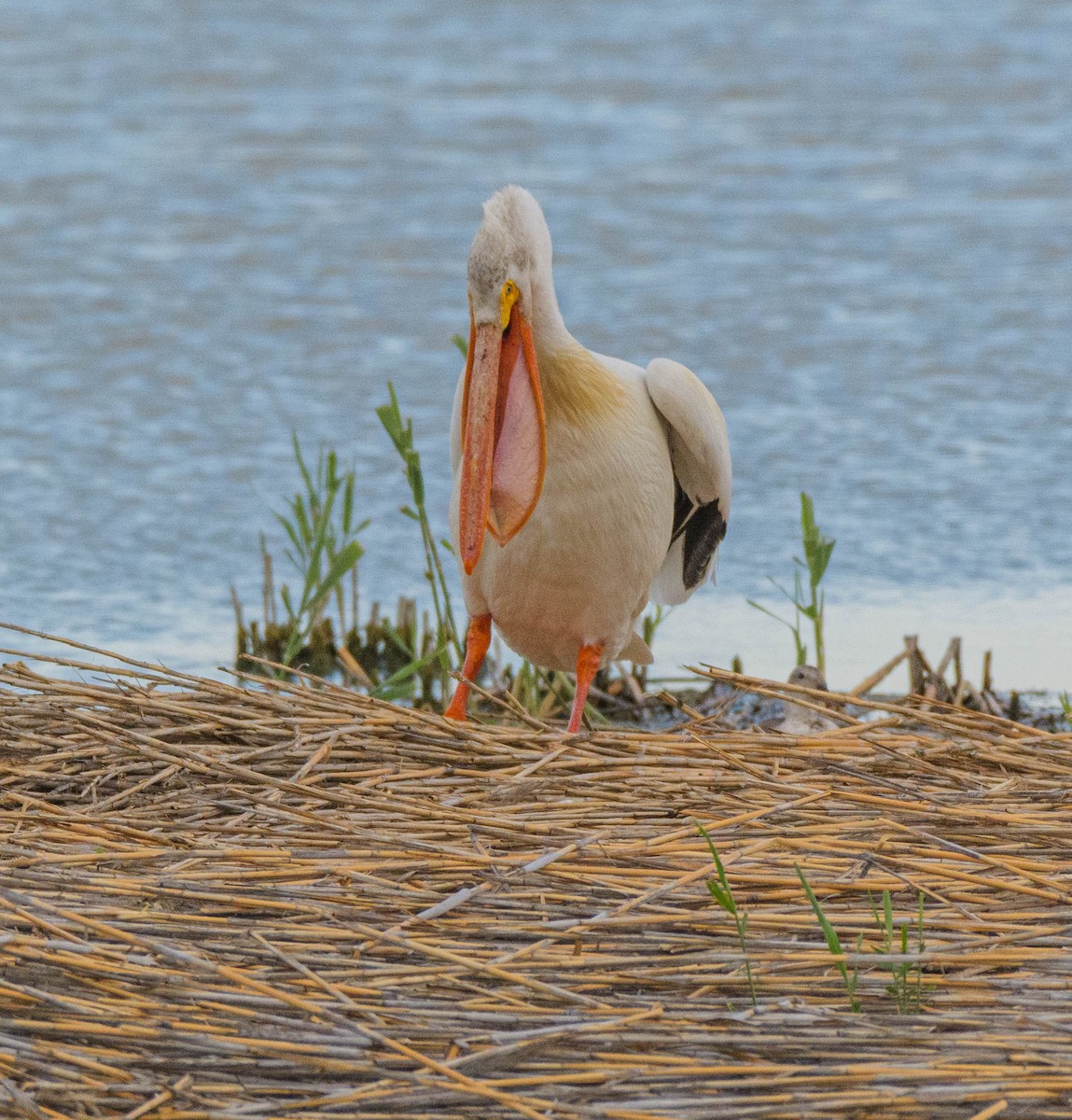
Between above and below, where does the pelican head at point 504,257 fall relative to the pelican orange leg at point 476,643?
above

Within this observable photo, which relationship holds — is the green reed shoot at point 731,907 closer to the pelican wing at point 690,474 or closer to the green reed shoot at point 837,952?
the green reed shoot at point 837,952

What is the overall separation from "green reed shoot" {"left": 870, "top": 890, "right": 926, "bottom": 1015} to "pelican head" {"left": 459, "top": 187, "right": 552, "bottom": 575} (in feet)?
3.73

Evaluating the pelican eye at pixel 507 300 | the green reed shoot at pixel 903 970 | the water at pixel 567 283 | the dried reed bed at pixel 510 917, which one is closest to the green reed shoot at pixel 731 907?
the dried reed bed at pixel 510 917

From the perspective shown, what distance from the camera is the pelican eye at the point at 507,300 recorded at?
11.2ft

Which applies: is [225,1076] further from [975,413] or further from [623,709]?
[975,413]

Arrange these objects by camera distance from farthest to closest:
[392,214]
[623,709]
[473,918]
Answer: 1. [392,214]
2. [623,709]
3. [473,918]

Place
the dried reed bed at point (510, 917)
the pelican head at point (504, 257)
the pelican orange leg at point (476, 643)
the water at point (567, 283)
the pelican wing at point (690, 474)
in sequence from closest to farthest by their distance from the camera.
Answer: the dried reed bed at point (510, 917) < the pelican head at point (504, 257) < the pelican wing at point (690, 474) < the pelican orange leg at point (476, 643) < the water at point (567, 283)

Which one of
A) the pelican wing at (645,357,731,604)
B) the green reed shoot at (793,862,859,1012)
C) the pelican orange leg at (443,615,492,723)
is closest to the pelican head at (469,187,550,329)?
the pelican wing at (645,357,731,604)

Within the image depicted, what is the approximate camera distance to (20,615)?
18.0 feet

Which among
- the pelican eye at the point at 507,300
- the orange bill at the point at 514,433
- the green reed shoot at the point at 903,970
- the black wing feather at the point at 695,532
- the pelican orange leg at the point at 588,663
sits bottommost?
the green reed shoot at the point at 903,970

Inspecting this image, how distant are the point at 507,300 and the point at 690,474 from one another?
2.91ft

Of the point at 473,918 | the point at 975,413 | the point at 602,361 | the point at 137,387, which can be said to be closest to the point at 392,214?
the point at 137,387

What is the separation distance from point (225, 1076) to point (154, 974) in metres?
0.18

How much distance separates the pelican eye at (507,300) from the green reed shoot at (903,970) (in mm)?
1384
